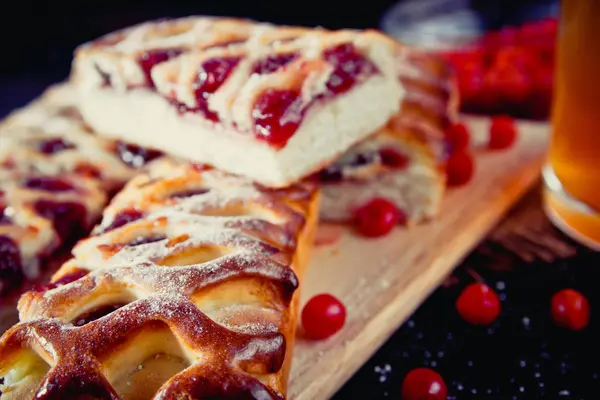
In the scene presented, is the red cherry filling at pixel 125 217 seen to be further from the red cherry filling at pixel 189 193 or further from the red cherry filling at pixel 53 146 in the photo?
the red cherry filling at pixel 53 146

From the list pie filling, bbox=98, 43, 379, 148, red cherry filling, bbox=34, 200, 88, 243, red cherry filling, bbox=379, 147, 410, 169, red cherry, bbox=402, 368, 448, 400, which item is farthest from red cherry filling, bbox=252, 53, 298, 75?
red cherry, bbox=402, 368, 448, 400

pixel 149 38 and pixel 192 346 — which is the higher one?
pixel 149 38

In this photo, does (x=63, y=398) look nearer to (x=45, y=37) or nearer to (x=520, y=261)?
(x=520, y=261)

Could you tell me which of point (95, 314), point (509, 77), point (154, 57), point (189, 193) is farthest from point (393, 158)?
point (95, 314)

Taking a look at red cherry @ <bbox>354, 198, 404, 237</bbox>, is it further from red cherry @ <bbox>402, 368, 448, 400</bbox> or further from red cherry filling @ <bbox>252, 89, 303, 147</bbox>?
red cherry @ <bbox>402, 368, 448, 400</bbox>

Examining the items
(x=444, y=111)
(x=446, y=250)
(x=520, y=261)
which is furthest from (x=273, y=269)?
(x=444, y=111)

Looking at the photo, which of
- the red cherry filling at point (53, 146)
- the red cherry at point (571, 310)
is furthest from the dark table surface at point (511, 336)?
the red cherry filling at point (53, 146)
